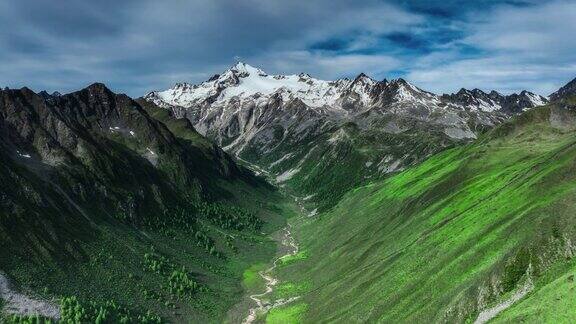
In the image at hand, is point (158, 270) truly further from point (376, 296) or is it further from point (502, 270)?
point (502, 270)

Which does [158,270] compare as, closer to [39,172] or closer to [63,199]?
[63,199]

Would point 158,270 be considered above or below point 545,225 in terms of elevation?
below

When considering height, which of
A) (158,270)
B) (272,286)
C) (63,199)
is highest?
(63,199)

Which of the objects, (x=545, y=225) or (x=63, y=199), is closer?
(x=545, y=225)

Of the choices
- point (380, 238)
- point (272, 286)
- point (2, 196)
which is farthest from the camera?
point (272, 286)

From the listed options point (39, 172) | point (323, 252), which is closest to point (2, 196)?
point (39, 172)

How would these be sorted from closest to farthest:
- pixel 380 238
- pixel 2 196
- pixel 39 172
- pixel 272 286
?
pixel 2 196 < pixel 380 238 < pixel 272 286 < pixel 39 172
